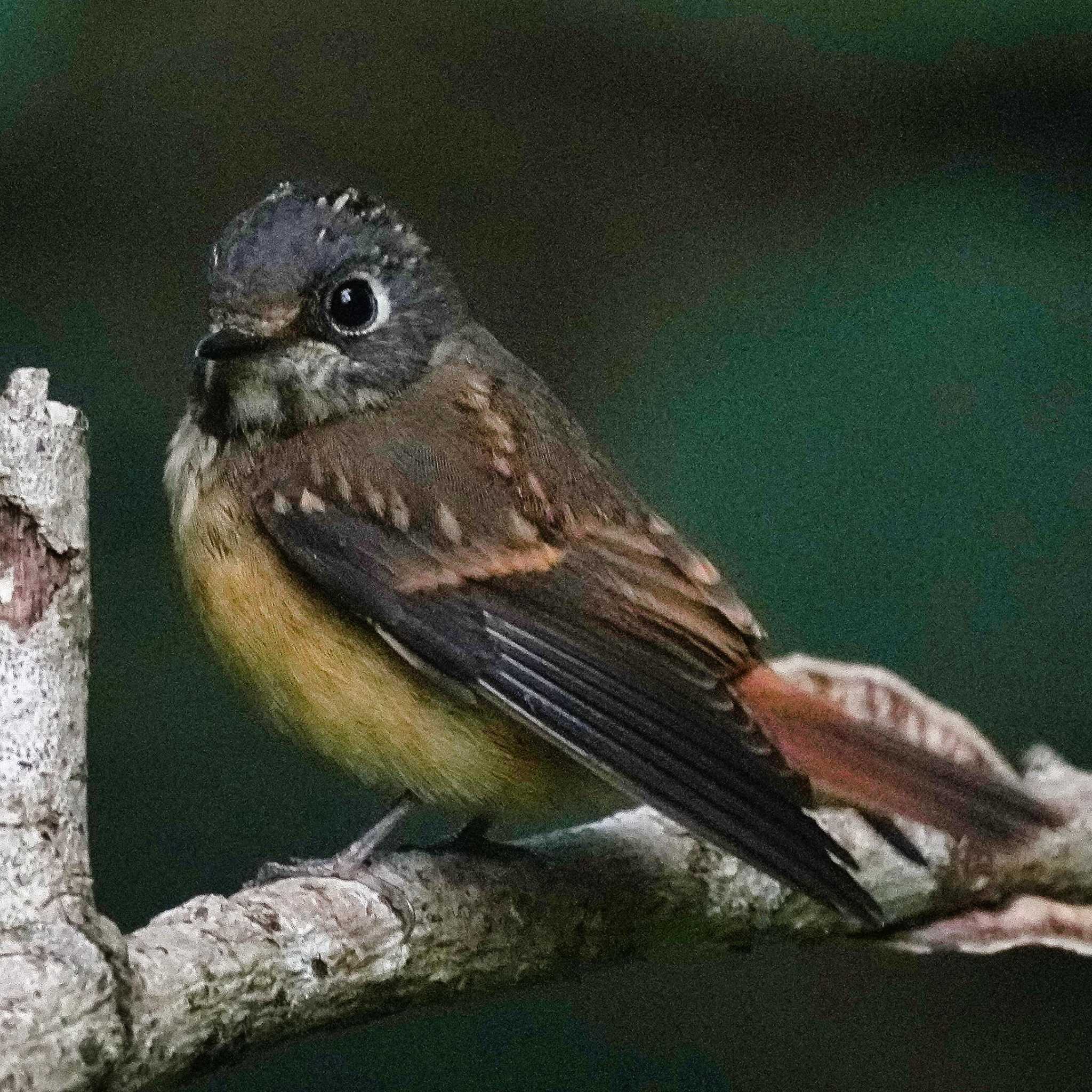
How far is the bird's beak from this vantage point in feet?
7.40

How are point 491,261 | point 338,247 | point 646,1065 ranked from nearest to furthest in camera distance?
point 338,247
point 646,1065
point 491,261

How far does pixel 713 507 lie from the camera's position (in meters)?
3.25

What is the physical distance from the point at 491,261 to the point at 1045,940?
1.66m

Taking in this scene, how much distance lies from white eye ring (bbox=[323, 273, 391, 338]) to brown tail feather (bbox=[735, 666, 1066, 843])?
28.0 inches

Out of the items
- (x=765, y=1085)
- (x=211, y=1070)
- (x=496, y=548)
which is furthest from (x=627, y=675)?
(x=765, y=1085)

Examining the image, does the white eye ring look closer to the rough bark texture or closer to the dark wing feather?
the dark wing feather

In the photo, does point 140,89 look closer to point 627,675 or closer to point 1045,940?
point 627,675

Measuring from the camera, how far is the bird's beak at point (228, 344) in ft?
7.40

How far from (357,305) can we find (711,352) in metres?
1.00

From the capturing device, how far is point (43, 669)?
176cm

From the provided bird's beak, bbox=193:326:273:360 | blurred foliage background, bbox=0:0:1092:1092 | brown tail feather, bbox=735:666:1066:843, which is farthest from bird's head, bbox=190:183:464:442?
blurred foliage background, bbox=0:0:1092:1092

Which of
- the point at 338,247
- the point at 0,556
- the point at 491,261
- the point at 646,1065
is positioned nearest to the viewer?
the point at 0,556

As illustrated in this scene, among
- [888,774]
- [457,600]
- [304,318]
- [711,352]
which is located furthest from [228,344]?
[711,352]

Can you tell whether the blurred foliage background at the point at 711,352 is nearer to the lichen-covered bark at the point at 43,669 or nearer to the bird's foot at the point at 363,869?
the bird's foot at the point at 363,869
